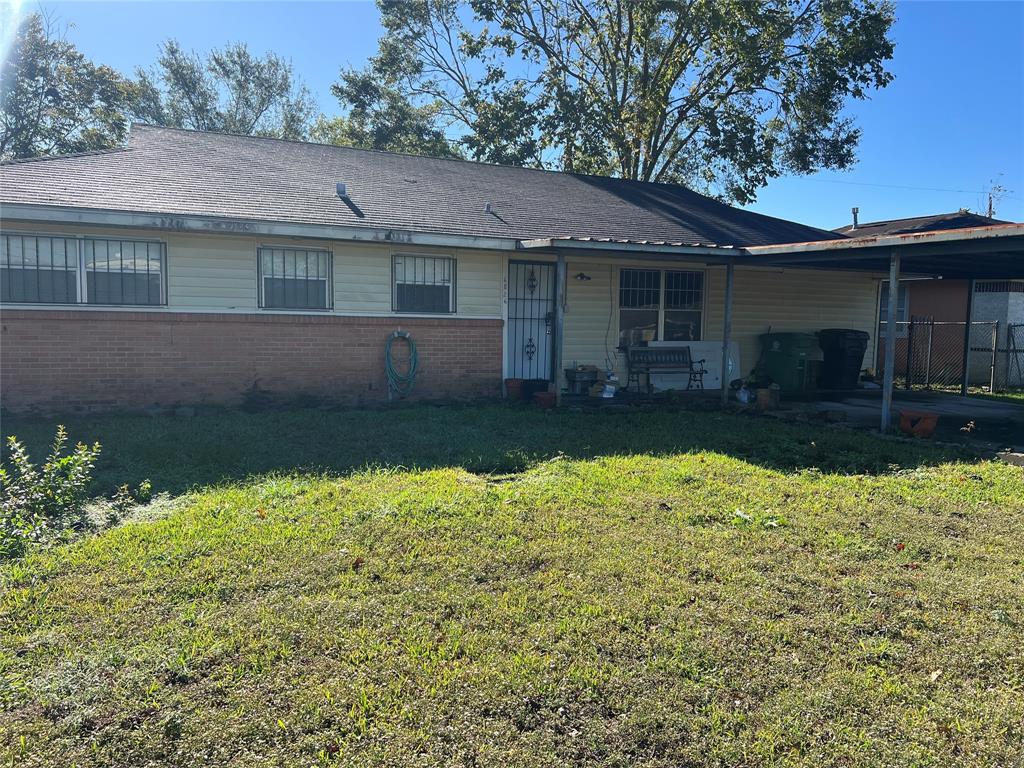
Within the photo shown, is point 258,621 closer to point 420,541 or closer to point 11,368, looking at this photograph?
point 420,541

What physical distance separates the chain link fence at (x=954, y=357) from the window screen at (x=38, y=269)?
15.8 meters

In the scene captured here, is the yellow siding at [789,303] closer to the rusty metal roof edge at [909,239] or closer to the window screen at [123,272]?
the rusty metal roof edge at [909,239]

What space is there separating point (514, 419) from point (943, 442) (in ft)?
17.1

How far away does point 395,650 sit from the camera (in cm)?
325

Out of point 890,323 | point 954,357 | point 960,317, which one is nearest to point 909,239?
point 890,323

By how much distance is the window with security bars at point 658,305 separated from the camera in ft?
41.4

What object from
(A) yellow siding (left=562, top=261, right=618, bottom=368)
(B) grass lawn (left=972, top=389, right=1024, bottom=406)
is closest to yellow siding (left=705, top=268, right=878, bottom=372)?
(A) yellow siding (left=562, top=261, right=618, bottom=368)

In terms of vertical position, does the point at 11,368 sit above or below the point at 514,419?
above

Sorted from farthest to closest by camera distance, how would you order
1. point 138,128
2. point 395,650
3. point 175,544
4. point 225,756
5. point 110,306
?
1. point 138,128
2. point 110,306
3. point 175,544
4. point 395,650
5. point 225,756

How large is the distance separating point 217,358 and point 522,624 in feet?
24.5

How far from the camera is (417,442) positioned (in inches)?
308

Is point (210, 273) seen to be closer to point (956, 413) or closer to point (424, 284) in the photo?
point (424, 284)

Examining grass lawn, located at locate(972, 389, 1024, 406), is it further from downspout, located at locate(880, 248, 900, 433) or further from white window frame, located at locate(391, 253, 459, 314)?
white window frame, located at locate(391, 253, 459, 314)

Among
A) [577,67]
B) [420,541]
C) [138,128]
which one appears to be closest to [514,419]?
[420,541]
